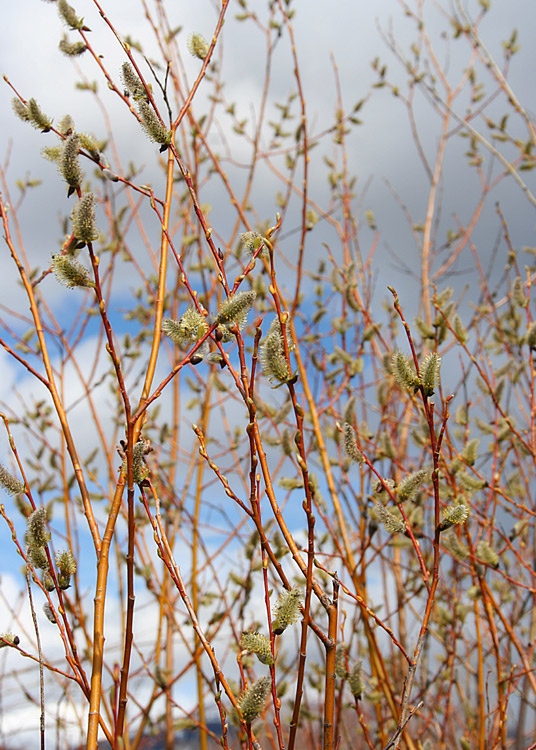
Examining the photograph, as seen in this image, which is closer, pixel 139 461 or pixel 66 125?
pixel 139 461

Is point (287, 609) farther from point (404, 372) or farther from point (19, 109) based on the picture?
point (19, 109)

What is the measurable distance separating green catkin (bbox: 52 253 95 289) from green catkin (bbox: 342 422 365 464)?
445 millimetres

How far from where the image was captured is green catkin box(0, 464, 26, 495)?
935mm

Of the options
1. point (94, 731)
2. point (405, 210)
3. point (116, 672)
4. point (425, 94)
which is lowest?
point (94, 731)

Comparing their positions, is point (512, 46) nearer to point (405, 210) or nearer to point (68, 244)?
point (405, 210)

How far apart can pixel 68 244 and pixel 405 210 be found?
3.24 m

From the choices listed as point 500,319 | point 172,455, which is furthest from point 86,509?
point 500,319

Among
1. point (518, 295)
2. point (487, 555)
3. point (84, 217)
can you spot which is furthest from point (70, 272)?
point (518, 295)

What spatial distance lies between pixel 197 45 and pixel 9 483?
0.95 metres

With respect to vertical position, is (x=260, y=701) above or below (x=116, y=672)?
below

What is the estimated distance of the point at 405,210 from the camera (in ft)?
12.8

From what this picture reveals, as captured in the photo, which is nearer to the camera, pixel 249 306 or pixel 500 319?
pixel 249 306

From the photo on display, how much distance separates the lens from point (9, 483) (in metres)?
0.94

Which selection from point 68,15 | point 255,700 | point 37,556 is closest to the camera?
point 255,700
